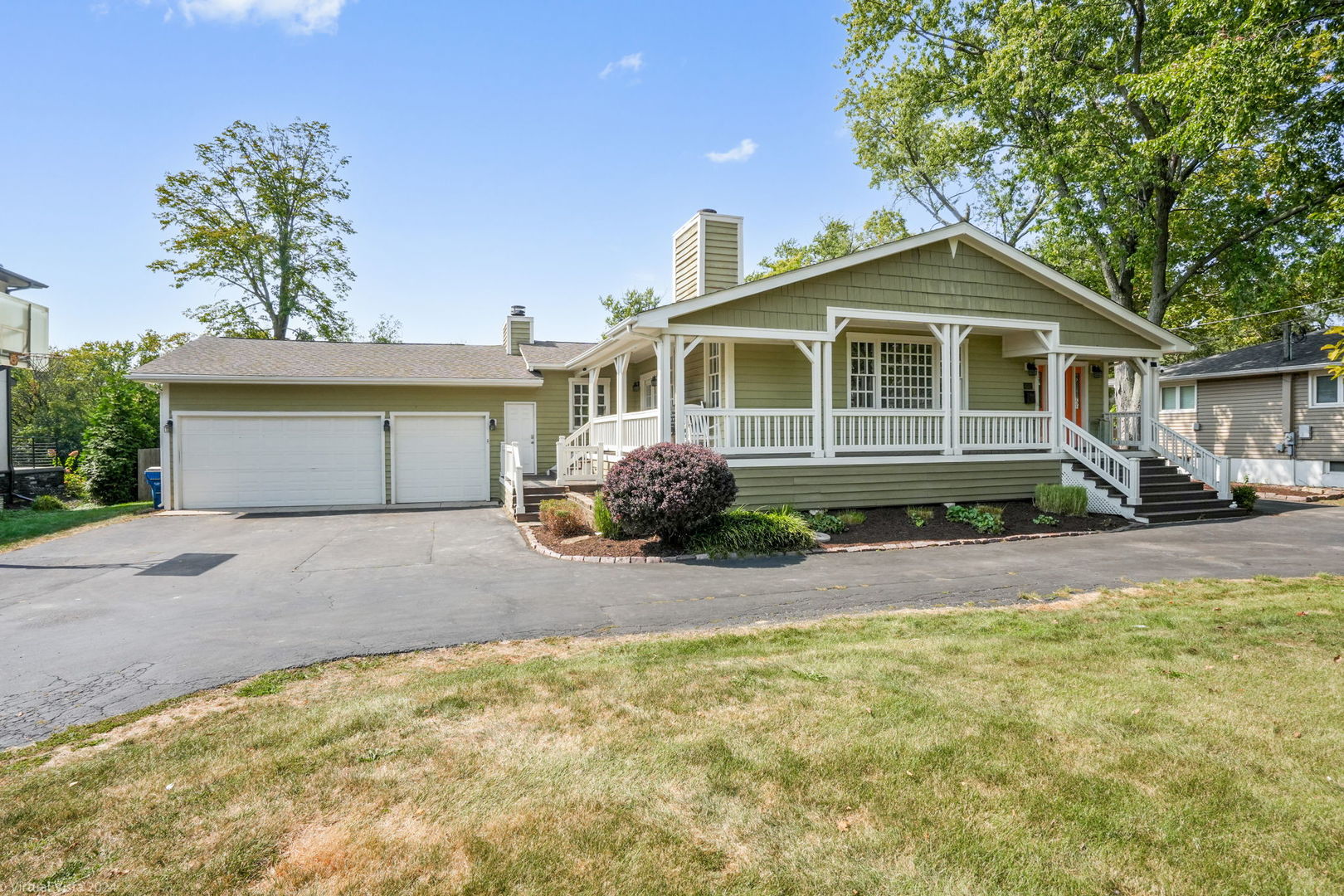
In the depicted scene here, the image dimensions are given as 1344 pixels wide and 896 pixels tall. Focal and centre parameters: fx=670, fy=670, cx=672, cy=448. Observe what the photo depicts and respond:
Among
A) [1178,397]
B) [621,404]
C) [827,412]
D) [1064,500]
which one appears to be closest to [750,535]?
[827,412]

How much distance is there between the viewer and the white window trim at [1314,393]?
1772 centimetres

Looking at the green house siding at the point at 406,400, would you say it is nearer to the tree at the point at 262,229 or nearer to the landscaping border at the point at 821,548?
the landscaping border at the point at 821,548

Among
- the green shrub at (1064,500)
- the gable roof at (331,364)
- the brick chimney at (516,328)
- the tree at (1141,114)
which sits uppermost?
the tree at (1141,114)

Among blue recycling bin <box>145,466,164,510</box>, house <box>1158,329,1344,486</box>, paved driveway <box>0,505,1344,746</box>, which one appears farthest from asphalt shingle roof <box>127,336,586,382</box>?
house <box>1158,329,1344,486</box>

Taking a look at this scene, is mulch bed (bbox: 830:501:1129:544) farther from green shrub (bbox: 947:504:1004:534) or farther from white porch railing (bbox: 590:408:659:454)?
white porch railing (bbox: 590:408:659:454)

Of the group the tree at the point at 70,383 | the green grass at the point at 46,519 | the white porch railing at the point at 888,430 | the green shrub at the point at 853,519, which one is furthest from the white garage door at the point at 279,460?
the tree at the point at 70,383

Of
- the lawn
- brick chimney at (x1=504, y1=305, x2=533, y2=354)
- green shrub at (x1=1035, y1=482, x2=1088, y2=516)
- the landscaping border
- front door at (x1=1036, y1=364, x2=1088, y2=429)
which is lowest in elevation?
the lawn

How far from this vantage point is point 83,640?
5328mm

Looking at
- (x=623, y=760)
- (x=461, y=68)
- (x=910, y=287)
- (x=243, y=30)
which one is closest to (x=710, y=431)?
(x=910, y=287)

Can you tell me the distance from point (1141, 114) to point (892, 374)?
1124cm

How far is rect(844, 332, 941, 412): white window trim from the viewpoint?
13.5 m

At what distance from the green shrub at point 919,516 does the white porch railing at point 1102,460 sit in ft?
11.8

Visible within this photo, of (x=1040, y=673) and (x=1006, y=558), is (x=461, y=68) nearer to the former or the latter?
(x=1006, y=558)

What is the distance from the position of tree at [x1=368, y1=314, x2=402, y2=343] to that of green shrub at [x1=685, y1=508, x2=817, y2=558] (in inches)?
1647
